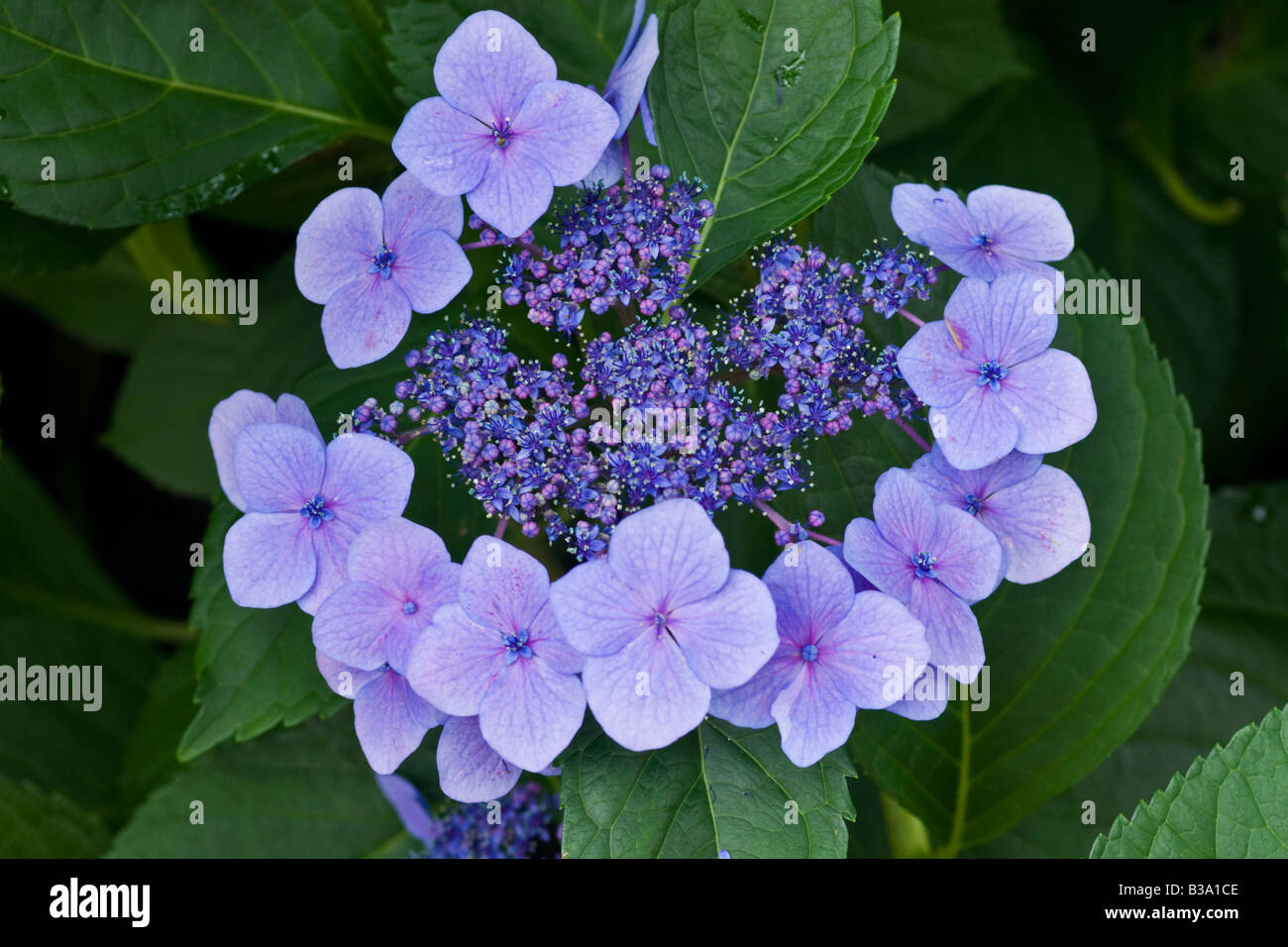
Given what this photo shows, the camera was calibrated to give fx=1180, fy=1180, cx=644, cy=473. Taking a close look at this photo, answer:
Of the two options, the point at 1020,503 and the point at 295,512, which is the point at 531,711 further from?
the point at 1020,503

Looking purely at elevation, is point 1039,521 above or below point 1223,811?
above

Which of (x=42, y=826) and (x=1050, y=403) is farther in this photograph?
(x=42, y=826)

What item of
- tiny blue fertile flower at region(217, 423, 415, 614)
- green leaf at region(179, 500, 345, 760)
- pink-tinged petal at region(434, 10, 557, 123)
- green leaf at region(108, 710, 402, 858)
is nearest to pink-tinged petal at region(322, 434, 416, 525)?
tiny blue fertile flower at region(217, 423, 415, 614)

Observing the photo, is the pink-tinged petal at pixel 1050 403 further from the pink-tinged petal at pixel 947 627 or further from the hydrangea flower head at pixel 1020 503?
the pink-tinged petal at pixel 947 627

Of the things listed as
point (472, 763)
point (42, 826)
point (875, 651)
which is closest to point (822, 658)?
point (875, 651)
